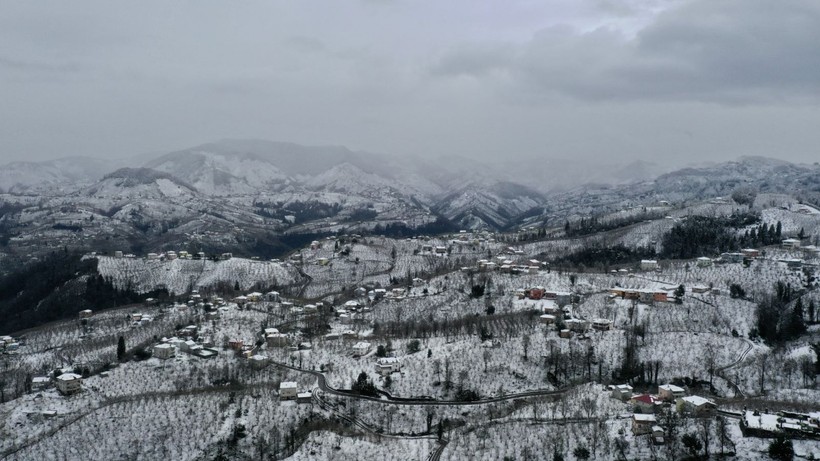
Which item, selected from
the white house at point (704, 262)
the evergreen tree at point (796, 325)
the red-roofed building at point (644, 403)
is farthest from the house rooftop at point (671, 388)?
the white house at point (704, 262)

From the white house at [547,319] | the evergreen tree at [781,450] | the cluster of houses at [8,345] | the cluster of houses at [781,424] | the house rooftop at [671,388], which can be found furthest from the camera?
the cluster of houses at [8,345]

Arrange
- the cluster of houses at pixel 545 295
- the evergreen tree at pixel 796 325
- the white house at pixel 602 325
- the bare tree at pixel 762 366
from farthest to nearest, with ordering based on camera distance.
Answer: the cluster of houses at pixel 545 295
the white house at pixel 602 325
the evergreen tree at pixel 796 325
the bare tree at pixel 762 366

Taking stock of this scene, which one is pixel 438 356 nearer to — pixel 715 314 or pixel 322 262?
pixel 715 314

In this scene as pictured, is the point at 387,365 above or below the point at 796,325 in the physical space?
below

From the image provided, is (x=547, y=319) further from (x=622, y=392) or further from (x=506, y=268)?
(x=506, y=268)

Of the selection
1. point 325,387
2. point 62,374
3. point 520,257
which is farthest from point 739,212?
point 62,374

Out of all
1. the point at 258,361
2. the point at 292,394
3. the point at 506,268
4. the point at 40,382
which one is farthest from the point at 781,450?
the point at 506,268

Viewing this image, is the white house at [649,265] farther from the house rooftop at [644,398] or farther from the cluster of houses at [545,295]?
the house rooftop at [644,398]

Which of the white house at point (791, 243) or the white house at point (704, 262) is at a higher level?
the white house at point (791, 243)
